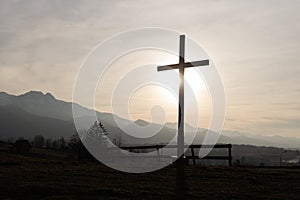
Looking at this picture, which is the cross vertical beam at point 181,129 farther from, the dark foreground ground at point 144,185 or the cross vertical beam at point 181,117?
the dark foreground ground at point 144,185

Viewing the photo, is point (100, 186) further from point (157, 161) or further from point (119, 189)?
point (157, 161)

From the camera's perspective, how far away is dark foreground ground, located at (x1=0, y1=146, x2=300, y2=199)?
48.2ft

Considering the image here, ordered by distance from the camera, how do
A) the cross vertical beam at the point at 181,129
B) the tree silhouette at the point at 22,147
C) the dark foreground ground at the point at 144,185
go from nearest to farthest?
the dark foreground ground at the point at 144,185 < the cross vertical beam at the point at 181,129 < the tree silhouette at the point at 22,147

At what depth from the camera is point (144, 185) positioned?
681 inches

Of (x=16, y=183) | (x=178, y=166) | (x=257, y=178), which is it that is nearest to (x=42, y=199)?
(x=16, y=183)

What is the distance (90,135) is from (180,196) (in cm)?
5116

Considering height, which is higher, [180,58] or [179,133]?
[180,58]

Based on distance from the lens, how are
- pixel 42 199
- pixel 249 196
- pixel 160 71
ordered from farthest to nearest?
pixel 160 71 < pixel 249 196 < pixel 42 199

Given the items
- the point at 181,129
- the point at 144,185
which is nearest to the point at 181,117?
the point at 181,129

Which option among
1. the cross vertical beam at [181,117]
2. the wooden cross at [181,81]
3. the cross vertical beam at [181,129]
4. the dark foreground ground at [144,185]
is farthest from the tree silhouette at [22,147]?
the cross vertical beam at [181,117]

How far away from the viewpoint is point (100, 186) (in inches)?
651

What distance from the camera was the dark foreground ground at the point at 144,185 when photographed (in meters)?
14.7

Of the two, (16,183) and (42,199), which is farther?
(16,183)

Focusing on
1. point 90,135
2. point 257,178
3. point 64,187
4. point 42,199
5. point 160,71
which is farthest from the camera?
point 90,135
